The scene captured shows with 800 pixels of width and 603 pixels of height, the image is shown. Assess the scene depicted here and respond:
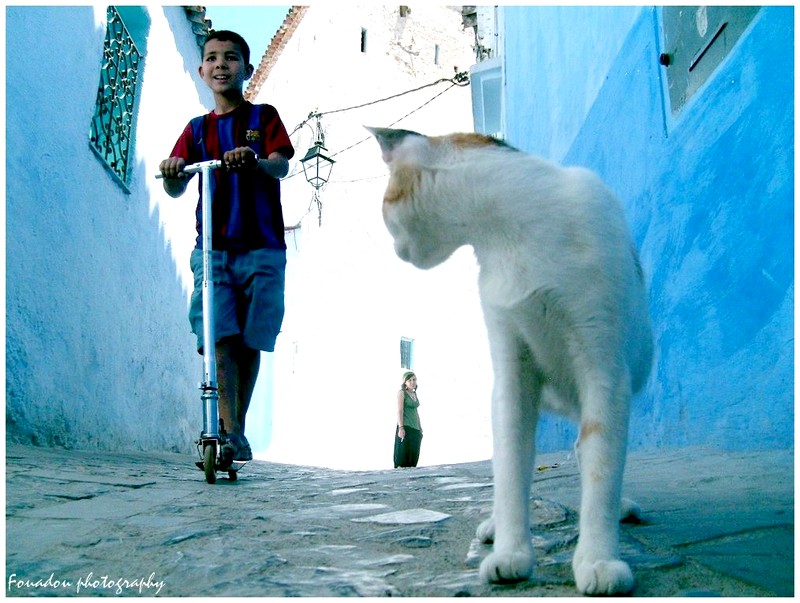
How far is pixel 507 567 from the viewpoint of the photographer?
1334 mm

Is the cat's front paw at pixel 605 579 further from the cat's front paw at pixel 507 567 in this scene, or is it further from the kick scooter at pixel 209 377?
the kick scooter at pixel 209 377

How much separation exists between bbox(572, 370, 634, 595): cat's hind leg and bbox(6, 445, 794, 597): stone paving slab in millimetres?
52

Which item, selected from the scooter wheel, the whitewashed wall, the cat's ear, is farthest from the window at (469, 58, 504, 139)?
the cat's ear

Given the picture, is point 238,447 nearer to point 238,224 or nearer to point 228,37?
point 238,224

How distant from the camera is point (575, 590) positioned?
1.29m

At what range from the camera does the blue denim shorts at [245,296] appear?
339 cm

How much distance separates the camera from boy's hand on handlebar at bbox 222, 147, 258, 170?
3.18m

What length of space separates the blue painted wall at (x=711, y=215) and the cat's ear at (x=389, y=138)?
4.42 feet

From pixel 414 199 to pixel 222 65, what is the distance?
2.30 meters

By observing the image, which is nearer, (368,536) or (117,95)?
(368,536)

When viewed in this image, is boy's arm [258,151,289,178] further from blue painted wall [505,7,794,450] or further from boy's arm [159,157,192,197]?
blue painted wall [505,7,794,450]

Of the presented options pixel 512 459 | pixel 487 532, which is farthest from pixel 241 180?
Result: pixel 512 459

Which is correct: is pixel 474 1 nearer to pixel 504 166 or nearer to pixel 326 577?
pixel 504 166

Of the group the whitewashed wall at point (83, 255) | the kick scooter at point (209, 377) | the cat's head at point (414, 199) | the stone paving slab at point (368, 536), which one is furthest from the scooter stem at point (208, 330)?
the cat's head at point (414, 199)
